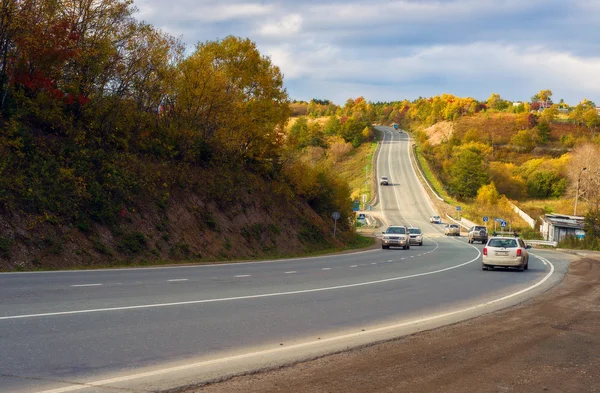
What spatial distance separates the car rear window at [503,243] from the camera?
2690 centimetres

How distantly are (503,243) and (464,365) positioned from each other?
20.0 meters

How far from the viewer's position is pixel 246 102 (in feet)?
143

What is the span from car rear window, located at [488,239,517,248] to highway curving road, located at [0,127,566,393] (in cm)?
406

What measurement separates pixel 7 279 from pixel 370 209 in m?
91.6

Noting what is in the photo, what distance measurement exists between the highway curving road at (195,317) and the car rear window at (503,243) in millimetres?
4056

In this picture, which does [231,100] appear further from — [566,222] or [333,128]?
[333,128]

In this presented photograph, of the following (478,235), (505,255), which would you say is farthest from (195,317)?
(478,235)

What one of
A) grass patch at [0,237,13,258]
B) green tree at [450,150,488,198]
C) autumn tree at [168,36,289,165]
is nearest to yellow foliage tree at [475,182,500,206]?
green tree at [450,150,488,198]

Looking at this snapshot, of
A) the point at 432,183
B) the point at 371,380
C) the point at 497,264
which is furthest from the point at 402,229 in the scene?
the point at 432,183

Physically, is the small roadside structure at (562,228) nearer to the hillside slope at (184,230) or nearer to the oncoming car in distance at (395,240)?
the oncoming car in distance at (395,240)

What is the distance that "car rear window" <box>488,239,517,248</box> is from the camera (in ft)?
88.2

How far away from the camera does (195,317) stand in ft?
37.1

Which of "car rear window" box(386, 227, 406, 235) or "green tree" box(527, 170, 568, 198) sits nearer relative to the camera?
"car rear window" box(386, 227, 406, 235)

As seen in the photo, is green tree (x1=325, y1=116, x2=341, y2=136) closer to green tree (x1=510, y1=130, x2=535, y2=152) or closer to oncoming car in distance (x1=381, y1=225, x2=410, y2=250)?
green tree (x1=510, y1=130, x2=535, y2=152)
